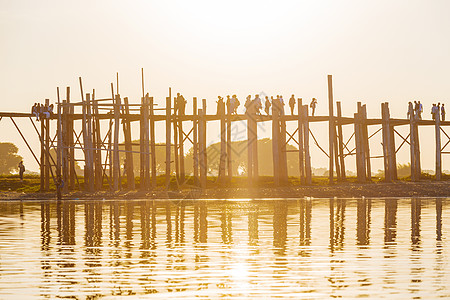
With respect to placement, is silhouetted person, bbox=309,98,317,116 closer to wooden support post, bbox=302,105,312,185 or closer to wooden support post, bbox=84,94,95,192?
wooden support post, bbox=302,105,312,185

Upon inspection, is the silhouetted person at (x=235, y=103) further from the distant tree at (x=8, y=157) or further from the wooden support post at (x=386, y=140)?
the distant tree at (x=8, y=157)

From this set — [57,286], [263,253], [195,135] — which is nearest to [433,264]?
[263,253]

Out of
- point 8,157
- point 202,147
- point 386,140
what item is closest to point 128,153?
point 202,147

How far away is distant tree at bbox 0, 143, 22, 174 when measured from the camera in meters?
117

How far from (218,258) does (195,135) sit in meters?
26.2

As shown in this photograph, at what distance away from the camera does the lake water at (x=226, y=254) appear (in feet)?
37.5

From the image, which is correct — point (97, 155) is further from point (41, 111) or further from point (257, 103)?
point (257, 103)

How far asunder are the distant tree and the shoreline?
7790 centimetres

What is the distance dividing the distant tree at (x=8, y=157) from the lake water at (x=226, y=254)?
92837 mm

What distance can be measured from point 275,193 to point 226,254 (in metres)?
23.5

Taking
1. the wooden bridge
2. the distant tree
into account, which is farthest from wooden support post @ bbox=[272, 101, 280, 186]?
the distant tree

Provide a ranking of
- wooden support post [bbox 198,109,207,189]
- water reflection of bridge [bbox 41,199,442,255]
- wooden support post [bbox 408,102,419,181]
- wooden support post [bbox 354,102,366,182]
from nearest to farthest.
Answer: water reflection of bridge [bbox 41,199,442,255], wooden support post [bbox 198,109,207,189], wooden support post [bbox 354,102,366,182], wooden support post [bbox 408,102,419,181]

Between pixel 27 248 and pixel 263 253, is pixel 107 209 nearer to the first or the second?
pixel 27 248

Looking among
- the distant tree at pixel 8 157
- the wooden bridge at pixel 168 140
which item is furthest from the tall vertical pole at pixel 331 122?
the distant tree at pixel 8 157
